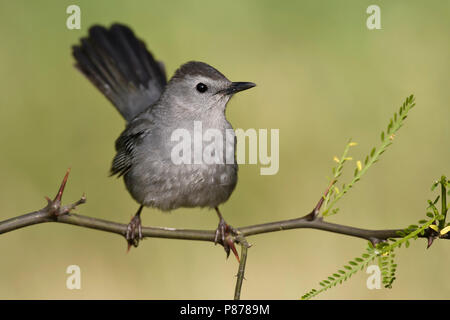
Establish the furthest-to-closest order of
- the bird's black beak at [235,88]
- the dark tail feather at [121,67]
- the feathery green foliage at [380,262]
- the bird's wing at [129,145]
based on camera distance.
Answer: the dark tail feather at [121,67], the bird's wing at [129,145], the bird's black beak at [235,88], the feathery green foliage at [380,262]

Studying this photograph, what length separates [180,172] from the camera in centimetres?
360

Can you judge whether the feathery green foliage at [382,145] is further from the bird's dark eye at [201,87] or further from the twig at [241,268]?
the bird's dark eye at [201,87]

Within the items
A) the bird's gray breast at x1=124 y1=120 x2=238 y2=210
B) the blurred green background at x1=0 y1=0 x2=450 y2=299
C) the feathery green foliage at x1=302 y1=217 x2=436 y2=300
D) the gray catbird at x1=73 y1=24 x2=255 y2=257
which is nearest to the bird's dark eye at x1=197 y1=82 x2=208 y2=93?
the gray catbird at x1=73 y1=24 x2=255 y2=257

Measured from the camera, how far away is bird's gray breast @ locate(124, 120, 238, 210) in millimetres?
3600

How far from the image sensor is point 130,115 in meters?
4.83

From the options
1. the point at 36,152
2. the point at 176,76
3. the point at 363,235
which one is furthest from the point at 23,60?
the point at 363,235

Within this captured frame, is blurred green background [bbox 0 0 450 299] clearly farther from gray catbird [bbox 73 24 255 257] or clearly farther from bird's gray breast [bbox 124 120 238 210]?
bird's gray breast [bbox 124 120 238 210]

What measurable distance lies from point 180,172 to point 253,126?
74.7 inches

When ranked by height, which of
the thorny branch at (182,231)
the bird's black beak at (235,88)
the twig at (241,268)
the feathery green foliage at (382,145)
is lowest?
the twig at (241,268)

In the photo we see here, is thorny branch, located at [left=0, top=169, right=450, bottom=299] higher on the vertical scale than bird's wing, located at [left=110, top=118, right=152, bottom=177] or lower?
lower

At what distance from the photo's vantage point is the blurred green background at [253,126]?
15.3 feet

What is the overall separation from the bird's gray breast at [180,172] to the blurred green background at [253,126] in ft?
3.44

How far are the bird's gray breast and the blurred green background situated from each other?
1049 mm

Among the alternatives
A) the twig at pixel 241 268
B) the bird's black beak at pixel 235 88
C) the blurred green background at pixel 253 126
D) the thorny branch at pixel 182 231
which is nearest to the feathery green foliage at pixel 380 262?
the thorny branch at pixel 182 231
